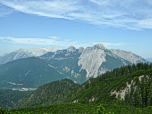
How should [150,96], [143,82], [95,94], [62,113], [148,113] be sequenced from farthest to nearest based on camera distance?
[95,94]
[143,82]
[62,113]
[150,96]
[148,113]

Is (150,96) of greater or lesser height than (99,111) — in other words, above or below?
below

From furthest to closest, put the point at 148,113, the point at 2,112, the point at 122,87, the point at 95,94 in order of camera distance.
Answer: the point at 95,94
the point at 122,87
the point at 148,113
the point at 2,112

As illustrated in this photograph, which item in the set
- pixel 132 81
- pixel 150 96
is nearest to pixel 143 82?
pixel 132 81

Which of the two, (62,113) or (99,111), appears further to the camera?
(62,113)

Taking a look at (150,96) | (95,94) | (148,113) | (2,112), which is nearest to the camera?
(2,112)

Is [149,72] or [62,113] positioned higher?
[149,72]

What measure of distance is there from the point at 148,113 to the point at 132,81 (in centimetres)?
7607

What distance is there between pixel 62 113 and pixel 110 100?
62605 mm

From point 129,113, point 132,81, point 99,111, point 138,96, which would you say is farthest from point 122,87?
point 99,111

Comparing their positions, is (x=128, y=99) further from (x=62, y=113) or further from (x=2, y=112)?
(x=2, y=112)

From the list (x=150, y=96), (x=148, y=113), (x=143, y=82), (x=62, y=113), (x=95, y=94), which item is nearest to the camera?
(x=148, y=113)

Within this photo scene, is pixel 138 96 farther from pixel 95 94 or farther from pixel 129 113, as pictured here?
pixel 95 94

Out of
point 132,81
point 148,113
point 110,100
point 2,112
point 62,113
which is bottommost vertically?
point 62,113

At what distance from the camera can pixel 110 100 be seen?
13738 cm
